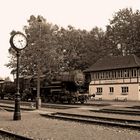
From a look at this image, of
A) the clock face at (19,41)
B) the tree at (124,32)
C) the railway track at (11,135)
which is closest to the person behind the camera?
the railway track at (11,135)

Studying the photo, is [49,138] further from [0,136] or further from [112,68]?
[112,68]

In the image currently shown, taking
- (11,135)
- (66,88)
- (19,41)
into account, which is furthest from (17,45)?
(66,88)

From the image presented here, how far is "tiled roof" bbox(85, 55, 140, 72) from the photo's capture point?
52844 millimetres

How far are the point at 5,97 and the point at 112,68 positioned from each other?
17.6m

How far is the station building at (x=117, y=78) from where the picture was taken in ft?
169

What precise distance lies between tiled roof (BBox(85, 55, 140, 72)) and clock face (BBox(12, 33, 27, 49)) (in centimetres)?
3515

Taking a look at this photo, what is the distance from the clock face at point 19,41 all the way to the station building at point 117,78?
1356 inches

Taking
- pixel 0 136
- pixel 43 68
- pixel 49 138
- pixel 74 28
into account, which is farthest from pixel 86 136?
pixel 74 28

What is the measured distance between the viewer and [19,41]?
18.0 metres

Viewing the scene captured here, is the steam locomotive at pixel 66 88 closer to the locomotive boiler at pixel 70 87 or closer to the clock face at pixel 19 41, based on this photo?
the locomotive boiler at pixel 70 87

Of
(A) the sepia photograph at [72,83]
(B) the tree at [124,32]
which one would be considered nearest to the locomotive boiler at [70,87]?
(A) the sepia photograph at [72,83]

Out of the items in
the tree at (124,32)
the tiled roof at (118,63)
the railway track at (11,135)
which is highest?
the tree at (124,32)

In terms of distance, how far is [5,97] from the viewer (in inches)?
2165

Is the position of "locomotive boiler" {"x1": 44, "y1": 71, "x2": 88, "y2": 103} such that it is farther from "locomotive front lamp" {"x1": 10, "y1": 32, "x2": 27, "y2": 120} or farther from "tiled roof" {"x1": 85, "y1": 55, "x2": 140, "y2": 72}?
"locomotive front lamp" {"x1": 10, "y1": 32, "x2": 27, "y2": 120}
